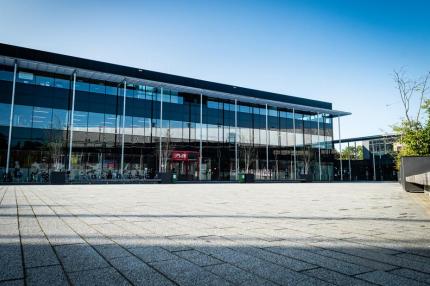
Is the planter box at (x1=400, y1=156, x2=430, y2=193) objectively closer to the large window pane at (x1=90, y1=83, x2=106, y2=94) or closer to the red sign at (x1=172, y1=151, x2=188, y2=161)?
the red sign at (x1=172, y1=151, x2=188, y2=161)

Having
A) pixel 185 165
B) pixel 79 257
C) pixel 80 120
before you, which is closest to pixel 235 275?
pixel 79 257

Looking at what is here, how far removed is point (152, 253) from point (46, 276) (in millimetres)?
1151

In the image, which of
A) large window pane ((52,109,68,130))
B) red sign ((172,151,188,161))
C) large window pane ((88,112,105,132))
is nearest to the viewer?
large window pane ((52,109,68,130))

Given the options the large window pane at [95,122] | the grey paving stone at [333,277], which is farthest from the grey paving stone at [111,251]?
the large window pane at [95,122]

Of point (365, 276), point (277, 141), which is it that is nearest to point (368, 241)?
point (365, 276)

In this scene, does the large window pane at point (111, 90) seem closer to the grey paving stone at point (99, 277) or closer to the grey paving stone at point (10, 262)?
the grey paving stone at point (10, 262)

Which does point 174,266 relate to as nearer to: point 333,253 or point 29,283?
point 29,283

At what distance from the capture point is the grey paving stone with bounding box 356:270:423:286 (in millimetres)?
2646

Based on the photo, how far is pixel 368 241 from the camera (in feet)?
14.4

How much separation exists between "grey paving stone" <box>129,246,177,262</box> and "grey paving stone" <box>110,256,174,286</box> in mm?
124

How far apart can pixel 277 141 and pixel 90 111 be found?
27.3 metres

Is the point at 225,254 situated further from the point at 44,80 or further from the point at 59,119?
the point at 44,80

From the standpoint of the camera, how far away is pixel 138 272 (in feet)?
9.55

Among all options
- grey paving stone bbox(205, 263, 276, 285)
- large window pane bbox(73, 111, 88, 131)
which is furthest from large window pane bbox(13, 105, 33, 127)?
grey paving stone bbox(205, 263, 276, 285)
